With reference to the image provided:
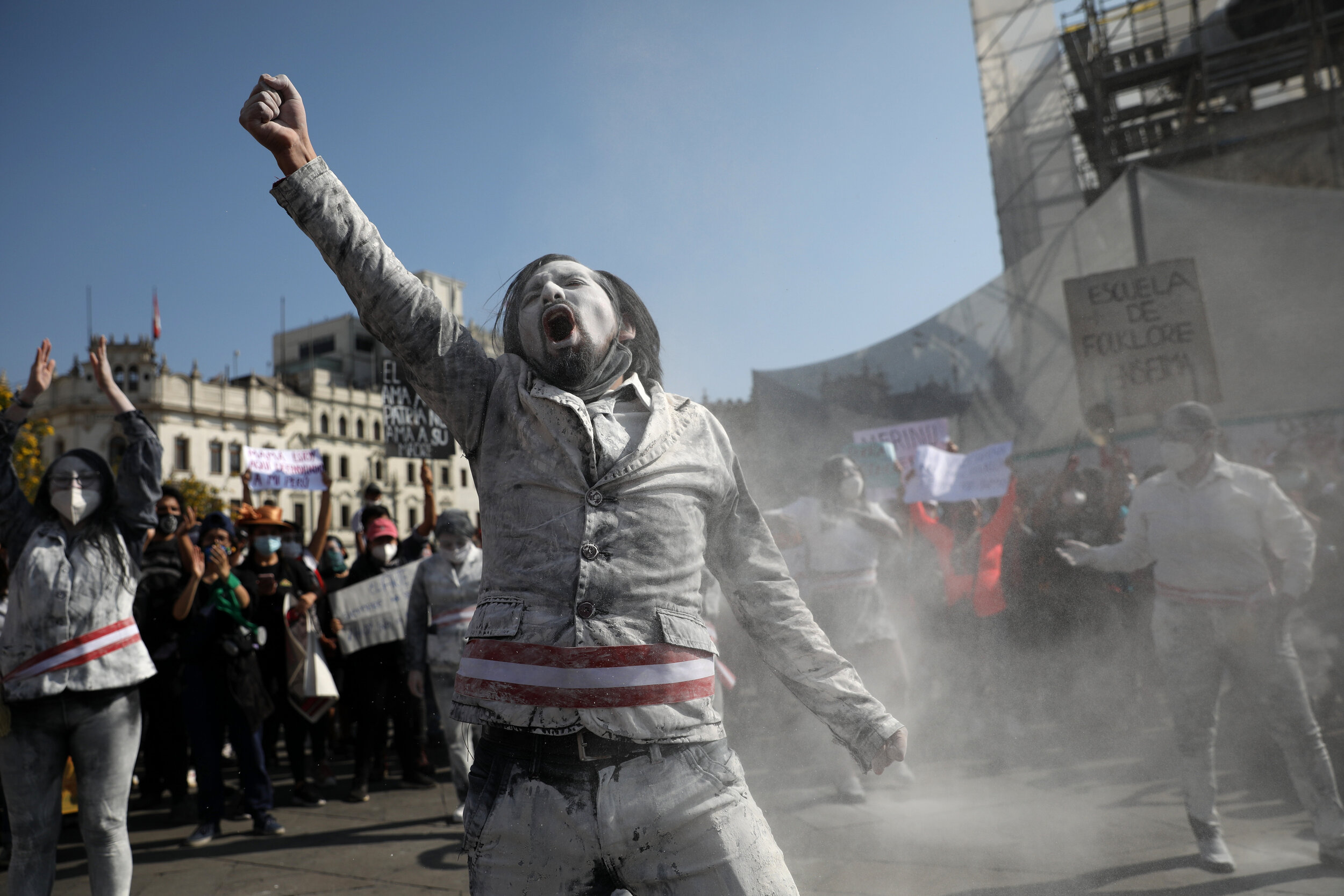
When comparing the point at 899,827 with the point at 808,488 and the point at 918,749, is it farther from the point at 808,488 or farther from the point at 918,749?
the point at 808,488

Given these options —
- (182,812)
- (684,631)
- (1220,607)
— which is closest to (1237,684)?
(1220,607)

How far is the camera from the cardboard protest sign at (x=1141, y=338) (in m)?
8.51

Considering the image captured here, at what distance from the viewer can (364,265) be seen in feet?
5.46

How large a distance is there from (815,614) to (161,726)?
4.42m

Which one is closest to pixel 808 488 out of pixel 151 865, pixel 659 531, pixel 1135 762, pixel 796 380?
pixel 796 380

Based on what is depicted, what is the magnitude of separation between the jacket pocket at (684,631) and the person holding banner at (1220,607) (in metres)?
3.00

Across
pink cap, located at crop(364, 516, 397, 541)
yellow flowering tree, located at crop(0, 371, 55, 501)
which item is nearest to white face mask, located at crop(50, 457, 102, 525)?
pink cap, located at crop(364, 516, 397, 541)

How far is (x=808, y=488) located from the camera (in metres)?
9.40

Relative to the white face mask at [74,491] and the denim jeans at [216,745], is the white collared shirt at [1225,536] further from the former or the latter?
the denim jeans at [216,745]

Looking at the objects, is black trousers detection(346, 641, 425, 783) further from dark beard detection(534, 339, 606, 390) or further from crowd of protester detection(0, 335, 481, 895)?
dark beard detection(534, 339, 606, 390)

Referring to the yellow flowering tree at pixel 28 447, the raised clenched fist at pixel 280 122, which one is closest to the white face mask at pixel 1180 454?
the raised clenched fist at pixel 280 122

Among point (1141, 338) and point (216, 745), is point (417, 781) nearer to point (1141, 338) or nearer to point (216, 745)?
point (216, 745)

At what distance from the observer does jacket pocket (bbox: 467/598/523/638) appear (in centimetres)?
163

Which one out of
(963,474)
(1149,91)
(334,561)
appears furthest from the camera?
(1149,91)
